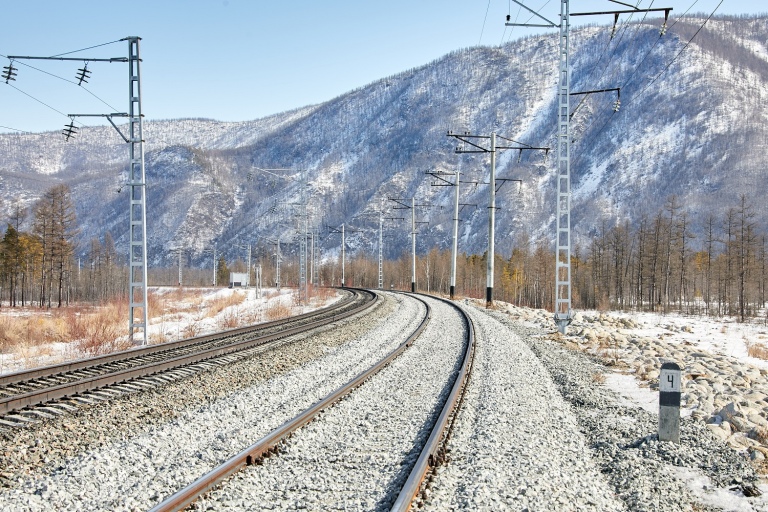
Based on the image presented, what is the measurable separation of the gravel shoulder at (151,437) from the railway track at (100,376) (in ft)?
1.85

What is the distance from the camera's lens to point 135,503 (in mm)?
5121

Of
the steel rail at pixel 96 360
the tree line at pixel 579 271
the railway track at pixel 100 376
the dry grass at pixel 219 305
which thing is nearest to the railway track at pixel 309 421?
the railway track at pixel 100 376

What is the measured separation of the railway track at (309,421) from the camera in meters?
5.00

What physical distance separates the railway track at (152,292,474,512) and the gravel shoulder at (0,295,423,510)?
339 millimetres

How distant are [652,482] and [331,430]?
3.62 metres

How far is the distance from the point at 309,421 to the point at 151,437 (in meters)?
1.90

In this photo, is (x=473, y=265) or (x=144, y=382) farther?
(x=473, y=265)

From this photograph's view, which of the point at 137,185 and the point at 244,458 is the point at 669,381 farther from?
the point at 137,185

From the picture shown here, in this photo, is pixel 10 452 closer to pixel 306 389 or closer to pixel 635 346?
pixel 306 389

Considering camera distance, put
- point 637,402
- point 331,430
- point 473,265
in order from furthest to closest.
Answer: point 473,265
point 637,402
point 331,430

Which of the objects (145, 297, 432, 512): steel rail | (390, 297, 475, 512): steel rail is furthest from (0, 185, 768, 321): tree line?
(145, 297, 432, 512): steel rail

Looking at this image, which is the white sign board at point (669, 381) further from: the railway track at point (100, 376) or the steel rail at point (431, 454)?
the railway track at point (100, 376)

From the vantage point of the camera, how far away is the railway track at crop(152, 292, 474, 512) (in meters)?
5.00

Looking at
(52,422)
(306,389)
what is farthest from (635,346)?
(52,422)
